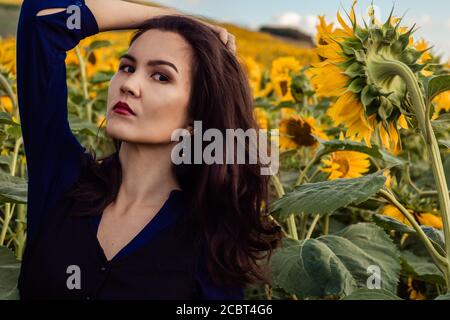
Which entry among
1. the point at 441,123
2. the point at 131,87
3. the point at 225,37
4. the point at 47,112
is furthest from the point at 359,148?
the point at 47,112

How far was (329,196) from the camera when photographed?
1.14 meters

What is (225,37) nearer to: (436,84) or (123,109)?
(123,109)

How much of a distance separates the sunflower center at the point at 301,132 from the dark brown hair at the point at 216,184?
755 millimetres

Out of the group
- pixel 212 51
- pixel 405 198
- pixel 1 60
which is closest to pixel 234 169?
pixel 212 51

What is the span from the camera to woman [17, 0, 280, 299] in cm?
123

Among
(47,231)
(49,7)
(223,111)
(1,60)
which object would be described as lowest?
(47,231)

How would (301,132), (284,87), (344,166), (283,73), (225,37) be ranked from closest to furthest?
(225,37) → (344,166) → (301,132) → (284,87) → (283,73)

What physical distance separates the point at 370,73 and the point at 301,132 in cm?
103

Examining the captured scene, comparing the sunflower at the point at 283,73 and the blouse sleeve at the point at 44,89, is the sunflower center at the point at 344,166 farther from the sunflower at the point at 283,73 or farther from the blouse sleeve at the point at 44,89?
the sunflower at the point at 283,73

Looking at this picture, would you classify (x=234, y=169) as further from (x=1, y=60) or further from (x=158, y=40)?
(x=1, y=60)

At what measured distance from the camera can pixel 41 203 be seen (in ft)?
4.24

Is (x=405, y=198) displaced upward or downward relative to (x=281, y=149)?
downward

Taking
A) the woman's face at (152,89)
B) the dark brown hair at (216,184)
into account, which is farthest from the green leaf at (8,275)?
the woman's face at (152,89)

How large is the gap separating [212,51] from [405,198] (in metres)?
0.71
